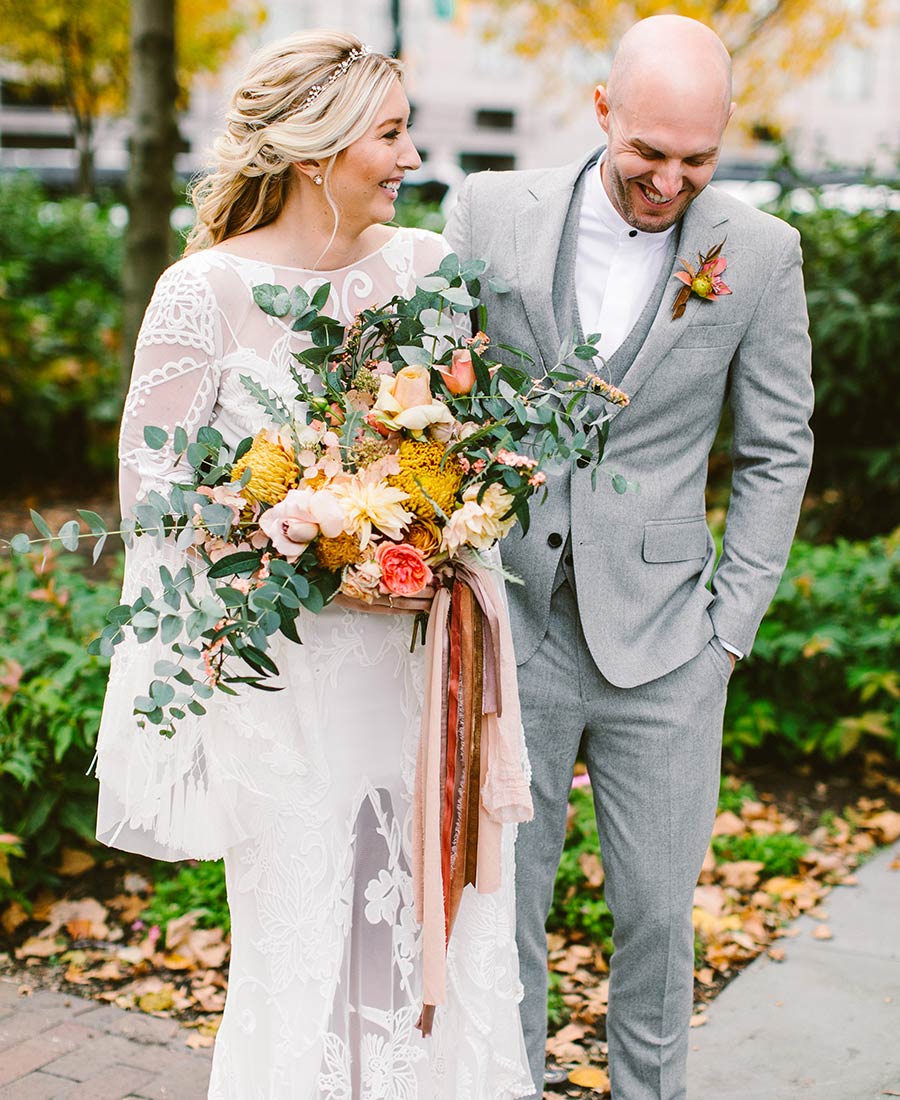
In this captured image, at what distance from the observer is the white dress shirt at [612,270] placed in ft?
8.91

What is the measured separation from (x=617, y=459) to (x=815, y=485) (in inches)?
181

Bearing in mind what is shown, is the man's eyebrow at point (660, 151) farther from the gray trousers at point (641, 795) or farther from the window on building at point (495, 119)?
the window on building at point (495, 119)

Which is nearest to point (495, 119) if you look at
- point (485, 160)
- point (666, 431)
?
point (485, 160)

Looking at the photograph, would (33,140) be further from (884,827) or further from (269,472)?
(269,472)

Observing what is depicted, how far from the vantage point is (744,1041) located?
341 cm

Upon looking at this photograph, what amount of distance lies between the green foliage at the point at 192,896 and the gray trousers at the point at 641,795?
1538mm

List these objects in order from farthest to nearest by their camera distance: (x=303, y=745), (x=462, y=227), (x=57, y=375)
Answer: (x=57, y=375) → (x=462, y=227) → (x=303, y=745)

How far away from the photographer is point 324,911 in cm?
255

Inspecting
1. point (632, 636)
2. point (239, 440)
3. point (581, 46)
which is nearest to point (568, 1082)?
point (632, 636)

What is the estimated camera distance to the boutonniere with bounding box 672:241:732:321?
2639mm

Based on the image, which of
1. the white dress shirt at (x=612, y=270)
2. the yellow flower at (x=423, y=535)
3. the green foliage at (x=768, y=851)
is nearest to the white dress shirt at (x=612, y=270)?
the white dress shirt at (x=612, y=270)

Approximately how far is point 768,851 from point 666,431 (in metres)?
2.28

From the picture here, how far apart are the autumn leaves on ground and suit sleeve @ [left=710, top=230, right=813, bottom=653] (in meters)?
1.41

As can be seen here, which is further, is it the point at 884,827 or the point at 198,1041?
the point at 884,827
